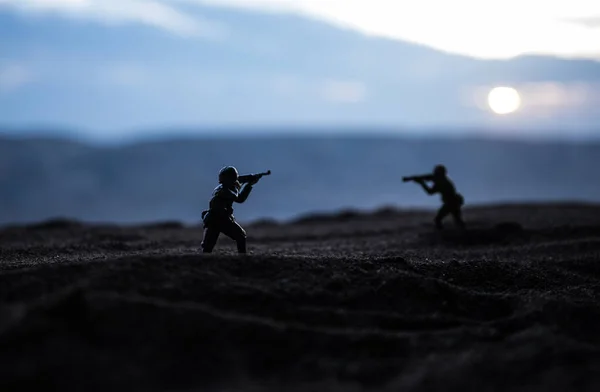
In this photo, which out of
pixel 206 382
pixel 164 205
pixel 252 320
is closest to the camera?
pixel 206 382

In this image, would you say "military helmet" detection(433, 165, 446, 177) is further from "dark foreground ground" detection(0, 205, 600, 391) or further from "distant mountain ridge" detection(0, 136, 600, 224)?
"distant mountain ridge" detection(0, 136, 600, 224)

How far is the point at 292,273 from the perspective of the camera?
Answer: 8.46m

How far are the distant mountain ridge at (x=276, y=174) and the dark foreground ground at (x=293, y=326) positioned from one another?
6508 cm

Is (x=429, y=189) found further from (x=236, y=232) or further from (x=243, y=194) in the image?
(x=236, y=232)

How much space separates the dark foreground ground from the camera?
6023mm

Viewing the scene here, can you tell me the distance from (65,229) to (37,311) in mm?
16650

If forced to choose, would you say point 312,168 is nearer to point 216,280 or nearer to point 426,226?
point 426,226

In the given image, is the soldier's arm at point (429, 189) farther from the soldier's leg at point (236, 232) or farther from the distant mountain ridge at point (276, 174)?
the distant mountain ridge at point (276, 174)

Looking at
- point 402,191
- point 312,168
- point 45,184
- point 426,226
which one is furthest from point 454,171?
point 426,226

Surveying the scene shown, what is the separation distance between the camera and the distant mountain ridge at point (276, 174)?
7989 cm

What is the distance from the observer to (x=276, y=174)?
93000 millimetres

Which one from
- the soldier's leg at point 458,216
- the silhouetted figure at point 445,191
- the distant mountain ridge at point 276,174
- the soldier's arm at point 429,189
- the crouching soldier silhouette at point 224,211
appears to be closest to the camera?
the crouching soldier silhouette at point 224,211

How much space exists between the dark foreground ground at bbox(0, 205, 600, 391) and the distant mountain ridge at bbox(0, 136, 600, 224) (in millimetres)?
65082

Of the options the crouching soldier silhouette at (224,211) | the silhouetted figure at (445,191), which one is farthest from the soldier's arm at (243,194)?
the silhouetted figure at (445,191)
